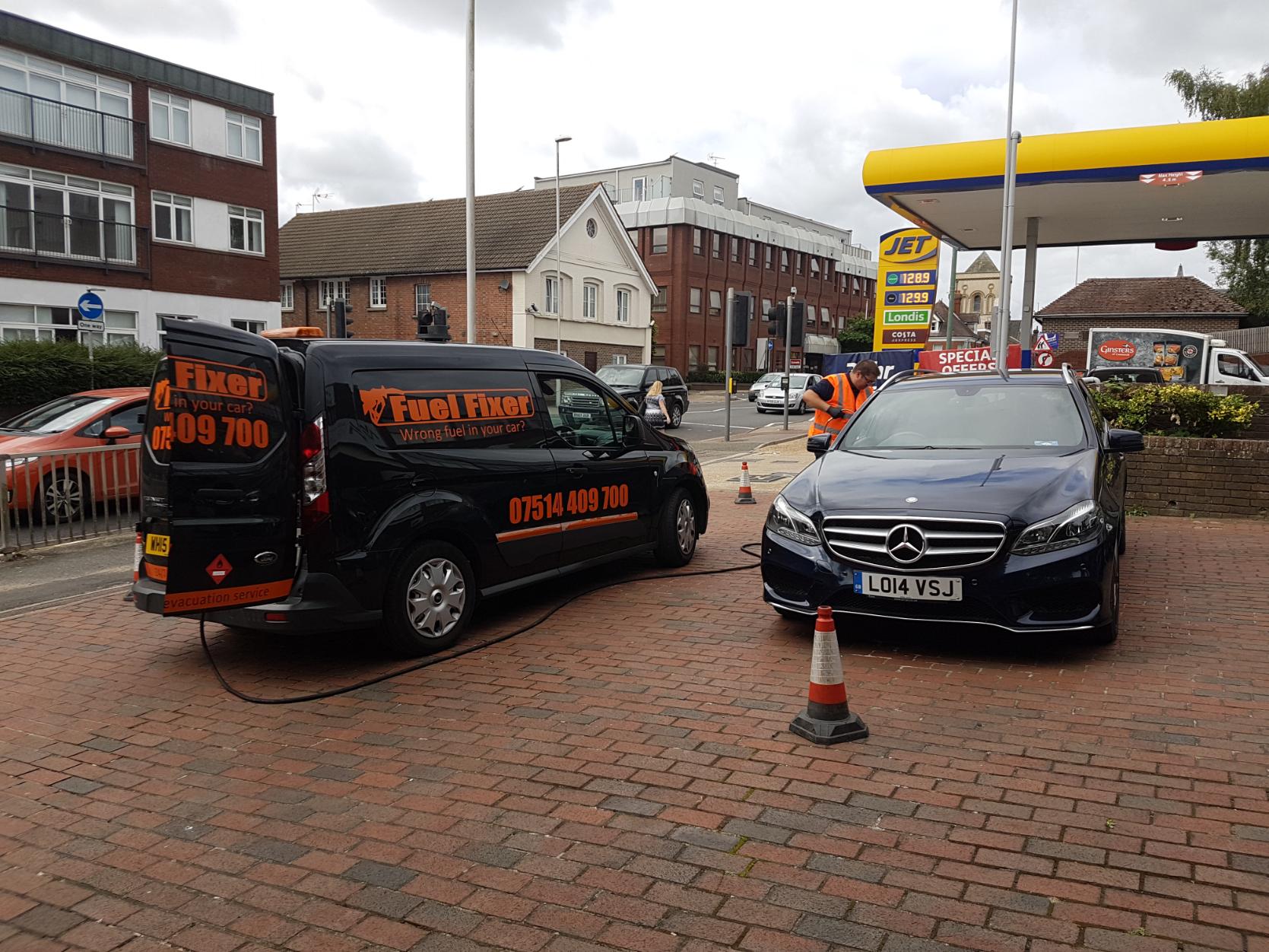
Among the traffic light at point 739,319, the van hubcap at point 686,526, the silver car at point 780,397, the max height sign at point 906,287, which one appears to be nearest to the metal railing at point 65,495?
the van hubcap at point 686,526

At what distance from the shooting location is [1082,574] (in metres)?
5.39

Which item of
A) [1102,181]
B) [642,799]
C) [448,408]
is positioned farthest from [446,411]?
[1102,181]

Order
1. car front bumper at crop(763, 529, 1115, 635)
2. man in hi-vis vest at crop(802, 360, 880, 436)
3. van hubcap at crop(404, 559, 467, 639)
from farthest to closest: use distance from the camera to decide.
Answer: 1. man in hi-vis vest at crop(802, 360, 880, 436)
2. van hubcap at crop(404, 559, 467, 639)
3. car front bumper at crop(763, 529, 1115, 635)

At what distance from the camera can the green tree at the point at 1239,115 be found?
34.2 metres

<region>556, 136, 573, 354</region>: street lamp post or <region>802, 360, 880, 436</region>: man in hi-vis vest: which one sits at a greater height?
<region>556, 136, 573, 354</region>: street lamp post

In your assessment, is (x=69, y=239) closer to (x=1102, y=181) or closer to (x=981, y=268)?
(x=1102, y=181)

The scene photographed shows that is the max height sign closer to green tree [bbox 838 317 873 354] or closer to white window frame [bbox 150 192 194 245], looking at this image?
white window frame [bbox 150 192 194 245]

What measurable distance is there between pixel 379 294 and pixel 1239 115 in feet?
115

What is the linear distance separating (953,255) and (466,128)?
1460 centimetres

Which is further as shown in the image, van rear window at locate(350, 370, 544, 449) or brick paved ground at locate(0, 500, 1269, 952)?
van rear window at locate(350, 370, 544, 449)

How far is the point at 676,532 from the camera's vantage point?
8.44 m

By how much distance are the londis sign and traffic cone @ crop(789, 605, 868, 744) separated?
2.71 meters

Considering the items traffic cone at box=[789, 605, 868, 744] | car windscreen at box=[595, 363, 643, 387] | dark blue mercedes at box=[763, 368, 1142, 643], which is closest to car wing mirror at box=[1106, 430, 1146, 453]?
dark blue mercedes at box=[763, 368, 1142, 643]

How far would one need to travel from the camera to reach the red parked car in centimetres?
976
